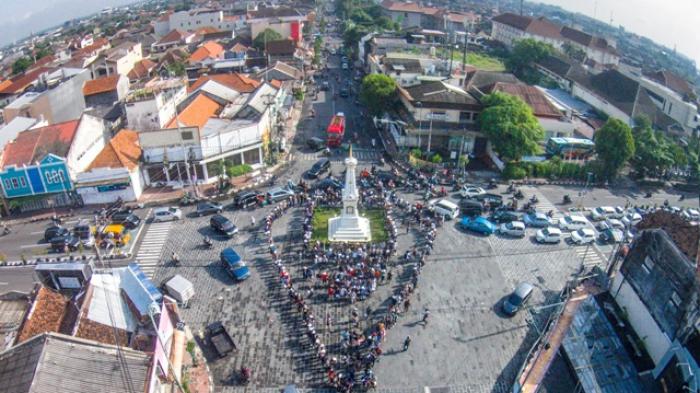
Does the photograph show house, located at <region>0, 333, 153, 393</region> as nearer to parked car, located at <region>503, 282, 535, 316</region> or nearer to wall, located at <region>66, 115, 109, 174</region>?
parked car, located at <region>503, 282, 535, 316</region>

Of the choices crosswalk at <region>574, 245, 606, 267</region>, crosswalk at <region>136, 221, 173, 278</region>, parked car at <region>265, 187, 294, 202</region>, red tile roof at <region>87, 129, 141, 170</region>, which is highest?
red tile roof at <region>87, 129, 141, 170</region>

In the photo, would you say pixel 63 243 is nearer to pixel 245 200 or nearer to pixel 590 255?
pixel 245 200

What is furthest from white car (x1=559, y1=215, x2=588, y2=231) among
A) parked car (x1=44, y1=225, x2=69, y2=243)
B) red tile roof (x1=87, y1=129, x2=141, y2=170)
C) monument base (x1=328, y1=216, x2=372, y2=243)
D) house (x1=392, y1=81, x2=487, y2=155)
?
parked car (x1=44, y1=225, x2=69, y2=243)

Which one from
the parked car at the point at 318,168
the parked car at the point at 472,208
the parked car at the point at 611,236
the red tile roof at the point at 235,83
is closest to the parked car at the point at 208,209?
the parked car at the point at 318,168

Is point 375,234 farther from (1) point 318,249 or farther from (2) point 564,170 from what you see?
(2) point 564,170

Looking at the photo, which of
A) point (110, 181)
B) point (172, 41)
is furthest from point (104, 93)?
point (172, 41)

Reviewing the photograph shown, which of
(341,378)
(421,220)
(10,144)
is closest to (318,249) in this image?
(421,220)
